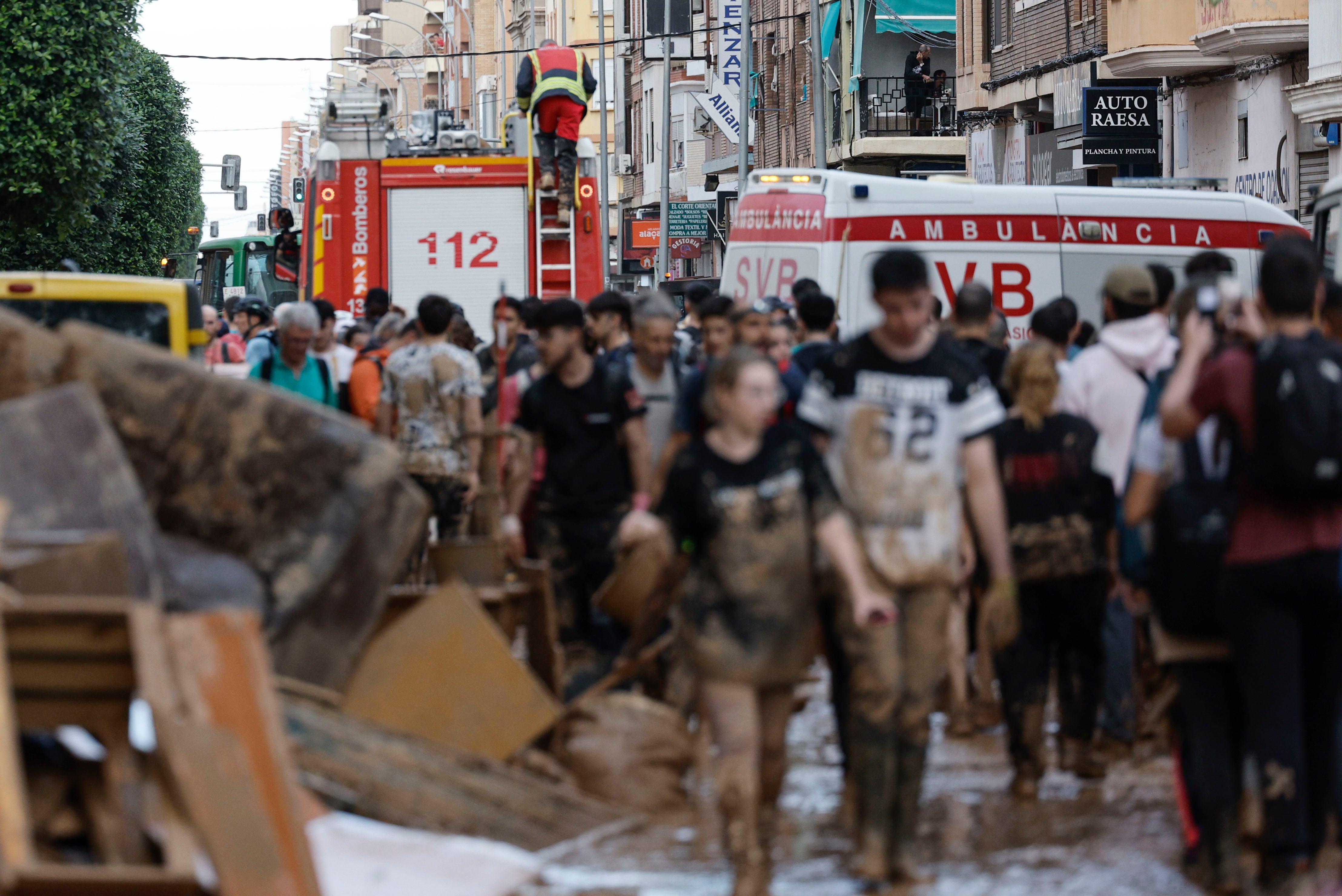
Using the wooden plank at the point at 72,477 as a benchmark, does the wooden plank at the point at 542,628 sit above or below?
below

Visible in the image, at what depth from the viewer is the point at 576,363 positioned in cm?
882

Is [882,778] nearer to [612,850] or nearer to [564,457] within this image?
[612,850]

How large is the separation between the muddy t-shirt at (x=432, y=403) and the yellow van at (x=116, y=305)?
1118 mm

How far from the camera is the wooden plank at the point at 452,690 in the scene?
23.7 feet

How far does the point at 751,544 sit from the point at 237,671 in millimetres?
1551

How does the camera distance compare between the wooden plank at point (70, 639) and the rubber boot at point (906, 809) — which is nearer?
the wooden plank at point (70, 639)

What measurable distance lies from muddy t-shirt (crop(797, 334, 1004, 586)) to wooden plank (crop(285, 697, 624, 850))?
1.42 meters

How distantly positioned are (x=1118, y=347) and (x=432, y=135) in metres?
11.3

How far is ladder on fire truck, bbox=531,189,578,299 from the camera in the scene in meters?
18.0

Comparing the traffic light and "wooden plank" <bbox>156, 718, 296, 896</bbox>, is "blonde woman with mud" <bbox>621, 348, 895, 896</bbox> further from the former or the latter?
the traffic light

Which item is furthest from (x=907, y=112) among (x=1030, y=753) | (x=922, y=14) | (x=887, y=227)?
(x=1030, y=753)

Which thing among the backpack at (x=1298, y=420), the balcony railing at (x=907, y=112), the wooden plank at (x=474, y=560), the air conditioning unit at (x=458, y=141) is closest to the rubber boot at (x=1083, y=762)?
the backpack at (x=1298, y=420)

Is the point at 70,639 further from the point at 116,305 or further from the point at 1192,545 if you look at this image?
the point at 116,305

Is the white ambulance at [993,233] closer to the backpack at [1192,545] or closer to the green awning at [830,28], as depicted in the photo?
the backpack at [1192,545]
